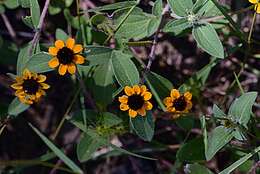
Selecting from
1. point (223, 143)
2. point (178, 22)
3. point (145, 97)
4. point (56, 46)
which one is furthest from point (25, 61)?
point (223, 143)

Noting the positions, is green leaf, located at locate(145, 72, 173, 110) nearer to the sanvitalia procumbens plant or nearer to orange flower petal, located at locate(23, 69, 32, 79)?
the sanvitalia procumbens plant

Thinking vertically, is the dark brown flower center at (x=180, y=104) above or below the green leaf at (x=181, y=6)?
below

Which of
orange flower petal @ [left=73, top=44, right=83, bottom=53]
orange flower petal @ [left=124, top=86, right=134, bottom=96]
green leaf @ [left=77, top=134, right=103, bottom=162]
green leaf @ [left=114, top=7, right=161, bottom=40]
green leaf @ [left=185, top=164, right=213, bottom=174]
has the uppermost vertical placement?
green leaf @ [left=114, top=7, right=161, bottom=40]

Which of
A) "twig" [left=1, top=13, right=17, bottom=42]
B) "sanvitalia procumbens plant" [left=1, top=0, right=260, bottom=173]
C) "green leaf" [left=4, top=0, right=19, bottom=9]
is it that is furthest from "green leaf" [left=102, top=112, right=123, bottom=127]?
"twig" [left=1, top=13, right=17, bottom=42]

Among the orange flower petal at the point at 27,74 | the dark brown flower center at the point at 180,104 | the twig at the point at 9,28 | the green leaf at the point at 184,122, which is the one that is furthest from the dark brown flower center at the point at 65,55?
the twig at the point at 9,28

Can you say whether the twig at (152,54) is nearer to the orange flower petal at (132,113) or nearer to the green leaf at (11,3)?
the orange flower petal at (132,113)

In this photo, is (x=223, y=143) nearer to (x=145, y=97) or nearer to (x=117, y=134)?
(x=145, y=97)

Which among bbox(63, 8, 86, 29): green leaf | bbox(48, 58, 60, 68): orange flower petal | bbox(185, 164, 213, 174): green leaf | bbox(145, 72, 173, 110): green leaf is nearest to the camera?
bbox(48, 58, 60, 68): orange flower petal

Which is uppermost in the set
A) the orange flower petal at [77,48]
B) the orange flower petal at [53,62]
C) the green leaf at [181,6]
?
the green leaf at [181,6]
